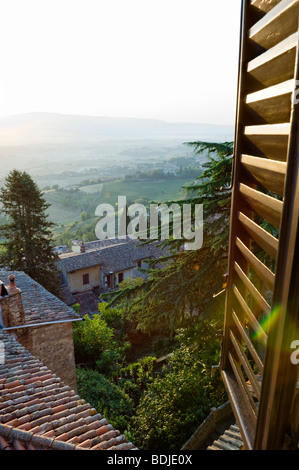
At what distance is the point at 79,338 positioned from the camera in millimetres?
12953

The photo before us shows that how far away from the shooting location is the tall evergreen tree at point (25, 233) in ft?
56.9

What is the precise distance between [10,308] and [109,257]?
1750 cm

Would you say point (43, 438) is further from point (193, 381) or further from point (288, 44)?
point (193, 381)

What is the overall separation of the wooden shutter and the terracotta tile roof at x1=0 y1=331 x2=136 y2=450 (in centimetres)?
233

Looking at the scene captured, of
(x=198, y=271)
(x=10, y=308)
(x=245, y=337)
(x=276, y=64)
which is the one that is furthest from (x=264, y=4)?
(x=10, y=308)

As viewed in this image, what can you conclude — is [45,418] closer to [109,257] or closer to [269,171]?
[269,171]

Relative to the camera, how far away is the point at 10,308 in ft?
23.8

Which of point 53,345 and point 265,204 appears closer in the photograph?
point 265,204

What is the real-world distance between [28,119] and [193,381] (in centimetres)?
14608

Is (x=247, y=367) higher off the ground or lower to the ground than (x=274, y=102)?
lower

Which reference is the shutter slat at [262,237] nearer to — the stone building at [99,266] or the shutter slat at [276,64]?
the shutter slat at [276,64]

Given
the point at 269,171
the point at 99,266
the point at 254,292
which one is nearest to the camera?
the point at 269,171
